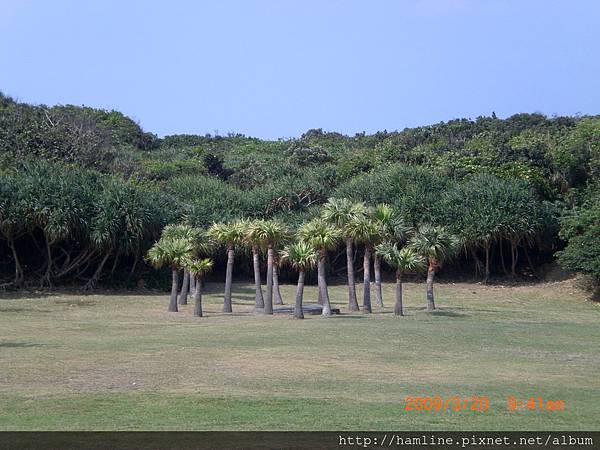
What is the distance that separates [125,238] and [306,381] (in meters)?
34.7

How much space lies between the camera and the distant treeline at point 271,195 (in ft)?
173

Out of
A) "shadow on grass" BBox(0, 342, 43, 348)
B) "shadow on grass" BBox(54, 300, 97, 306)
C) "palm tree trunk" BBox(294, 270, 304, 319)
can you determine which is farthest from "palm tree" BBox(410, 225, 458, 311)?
"shadow on grass" BBox(0, 342, 43, 348)

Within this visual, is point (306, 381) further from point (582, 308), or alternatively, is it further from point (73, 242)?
point (73, 242)

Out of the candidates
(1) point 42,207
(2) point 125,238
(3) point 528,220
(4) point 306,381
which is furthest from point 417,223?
(4) point 306,381

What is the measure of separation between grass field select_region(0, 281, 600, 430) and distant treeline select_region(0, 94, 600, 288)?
9.66 m

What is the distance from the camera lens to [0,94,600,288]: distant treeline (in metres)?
52.8

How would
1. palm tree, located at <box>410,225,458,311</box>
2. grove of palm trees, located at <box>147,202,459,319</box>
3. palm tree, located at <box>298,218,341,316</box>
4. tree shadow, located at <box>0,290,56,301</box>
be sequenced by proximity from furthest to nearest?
tree shadow, located at <box>0,290,56,301</box>
palm tree, located at <box>410,225,458,311</box>
grove of palm trees, located at <box>147,202,459,319</box>
palm tree, located at <box>298,218,341,316</box>

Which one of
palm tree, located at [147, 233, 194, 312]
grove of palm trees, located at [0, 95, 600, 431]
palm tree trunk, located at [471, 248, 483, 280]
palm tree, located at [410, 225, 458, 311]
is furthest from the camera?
palm tree trunk, located at [471, 248, 483, 280]

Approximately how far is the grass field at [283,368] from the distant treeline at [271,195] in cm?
966

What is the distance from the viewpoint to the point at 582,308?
49.9 meters

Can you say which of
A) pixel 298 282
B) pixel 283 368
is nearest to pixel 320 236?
pixel 298 282
